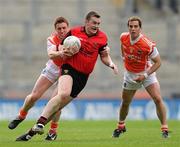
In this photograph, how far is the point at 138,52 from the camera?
54.5ft

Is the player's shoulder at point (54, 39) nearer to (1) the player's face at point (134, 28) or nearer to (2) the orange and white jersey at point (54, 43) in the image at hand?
(2) the orange and white jersey at point (54, 43)

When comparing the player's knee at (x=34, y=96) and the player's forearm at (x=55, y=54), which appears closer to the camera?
the player's forearm at (x=55, y=54)

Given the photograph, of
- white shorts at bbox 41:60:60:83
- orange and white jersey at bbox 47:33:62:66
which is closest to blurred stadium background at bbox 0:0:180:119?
white shorts at bbox 41:60:60:83

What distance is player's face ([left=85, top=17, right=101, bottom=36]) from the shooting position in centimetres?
1530

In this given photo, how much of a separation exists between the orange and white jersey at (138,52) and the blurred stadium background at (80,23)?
13.1 meters

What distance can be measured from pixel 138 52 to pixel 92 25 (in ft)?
5.29

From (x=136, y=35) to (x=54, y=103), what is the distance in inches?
105

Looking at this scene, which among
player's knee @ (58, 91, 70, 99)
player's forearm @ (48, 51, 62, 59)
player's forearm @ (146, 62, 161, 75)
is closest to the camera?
player's knee @ (58, 91, 70, 99)

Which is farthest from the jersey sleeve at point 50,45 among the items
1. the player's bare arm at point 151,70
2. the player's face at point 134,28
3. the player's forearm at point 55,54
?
the player's bare arm at point 151,70

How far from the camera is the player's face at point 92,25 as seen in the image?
15297 millimetres

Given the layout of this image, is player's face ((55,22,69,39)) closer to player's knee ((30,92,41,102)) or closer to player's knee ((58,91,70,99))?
player's knee ((30,92,41,102))

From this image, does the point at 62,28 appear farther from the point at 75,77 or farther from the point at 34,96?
the point at 34,96

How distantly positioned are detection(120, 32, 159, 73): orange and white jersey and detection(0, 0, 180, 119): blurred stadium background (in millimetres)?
13145

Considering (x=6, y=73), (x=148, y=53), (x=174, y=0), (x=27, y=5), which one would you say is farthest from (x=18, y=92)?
(x=148, y=53)
